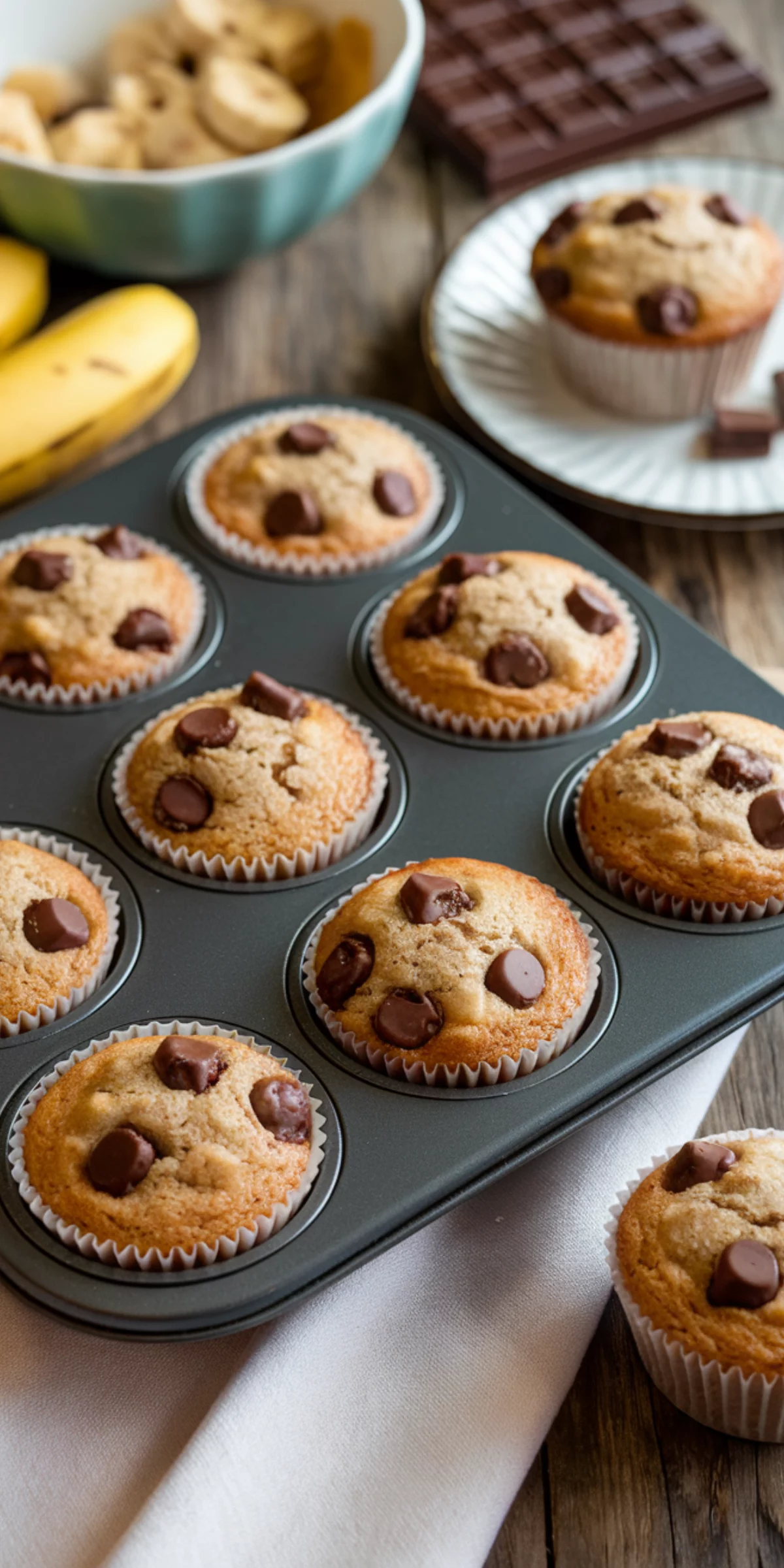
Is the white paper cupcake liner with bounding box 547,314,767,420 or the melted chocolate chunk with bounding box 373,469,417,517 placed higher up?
the melted chocolate chunk with bounding box 373,469,417,517

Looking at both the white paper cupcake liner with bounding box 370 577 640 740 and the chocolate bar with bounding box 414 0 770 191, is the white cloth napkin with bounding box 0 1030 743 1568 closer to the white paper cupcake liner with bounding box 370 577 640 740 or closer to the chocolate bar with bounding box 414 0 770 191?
the white paper cupcake liner with bounding box 370 577 640 740

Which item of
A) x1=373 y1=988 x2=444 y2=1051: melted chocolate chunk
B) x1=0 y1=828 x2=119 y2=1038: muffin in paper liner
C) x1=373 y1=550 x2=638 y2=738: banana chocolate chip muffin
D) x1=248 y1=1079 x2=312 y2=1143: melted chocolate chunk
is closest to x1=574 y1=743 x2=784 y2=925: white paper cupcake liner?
x1=373 y1=550 x2=638 y2=738: banana chocolate chip muffin

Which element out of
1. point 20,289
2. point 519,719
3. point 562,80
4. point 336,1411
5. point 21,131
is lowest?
point 336,1411

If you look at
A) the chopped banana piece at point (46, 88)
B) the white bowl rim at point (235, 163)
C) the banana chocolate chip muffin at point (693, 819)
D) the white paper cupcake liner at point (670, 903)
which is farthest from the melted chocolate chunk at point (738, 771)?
the chopped banana piece at point (46, 88)

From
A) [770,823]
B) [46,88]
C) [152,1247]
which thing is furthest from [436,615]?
[46,88]

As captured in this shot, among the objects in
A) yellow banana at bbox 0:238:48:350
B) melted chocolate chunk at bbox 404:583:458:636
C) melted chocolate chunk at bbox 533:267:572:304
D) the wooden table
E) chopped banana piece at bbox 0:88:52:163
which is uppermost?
chopped banana piece at bbox 0:88:52:163

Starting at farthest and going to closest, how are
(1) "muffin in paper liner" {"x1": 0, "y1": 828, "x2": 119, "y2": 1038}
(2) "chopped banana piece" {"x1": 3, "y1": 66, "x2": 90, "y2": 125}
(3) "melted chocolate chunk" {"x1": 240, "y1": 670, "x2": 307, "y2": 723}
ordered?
(2) "chopped banana piece" {"x1": 3, "y1": 66, "x2": 90, "y2": 125}
(3) "melted chocolate chunk" {"x1": 240, "y1": 670, "x2": 307, "y2": 723}
(1) "muffin in paper liner" {"x1": 0, "y1": 828, "x2": 119, "y2": 1038}

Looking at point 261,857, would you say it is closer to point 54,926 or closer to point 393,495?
point 54,926

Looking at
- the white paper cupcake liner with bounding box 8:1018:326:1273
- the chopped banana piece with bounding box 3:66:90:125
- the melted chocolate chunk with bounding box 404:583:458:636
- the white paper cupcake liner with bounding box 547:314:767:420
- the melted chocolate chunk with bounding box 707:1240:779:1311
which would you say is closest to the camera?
the melted chocolate chunk with bounding box 707:1240:779:1311
